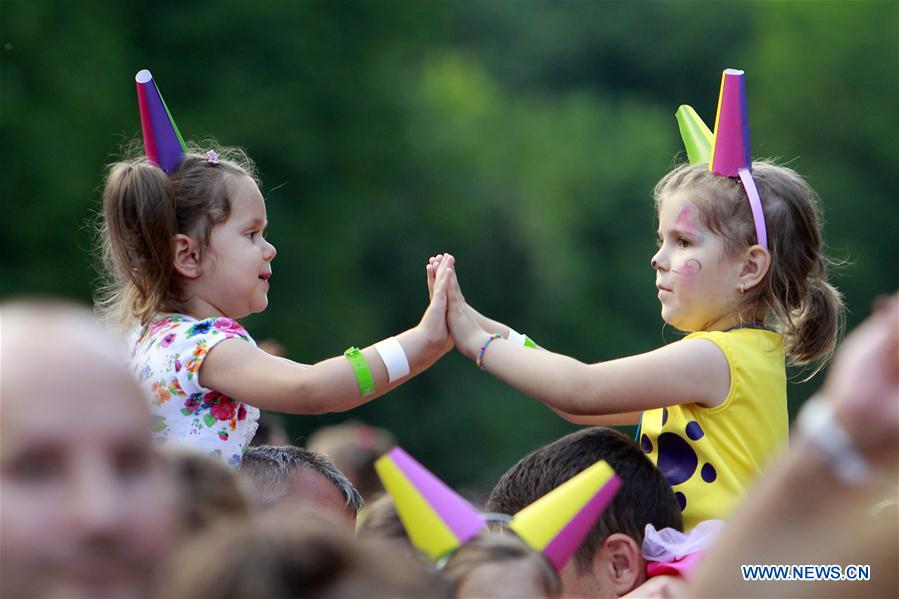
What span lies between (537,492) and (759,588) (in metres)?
1.56

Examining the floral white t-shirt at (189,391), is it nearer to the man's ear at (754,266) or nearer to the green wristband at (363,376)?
the green wristband at (363,376)

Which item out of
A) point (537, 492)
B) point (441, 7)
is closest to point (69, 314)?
point (537, 492)

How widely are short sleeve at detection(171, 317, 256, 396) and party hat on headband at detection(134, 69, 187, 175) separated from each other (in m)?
0.49

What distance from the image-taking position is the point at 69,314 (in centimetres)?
177

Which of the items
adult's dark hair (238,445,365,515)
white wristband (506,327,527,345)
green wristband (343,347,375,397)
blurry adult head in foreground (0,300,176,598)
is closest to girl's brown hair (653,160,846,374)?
white wristband (506,327,527,345)

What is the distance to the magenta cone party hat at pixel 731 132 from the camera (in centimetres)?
388

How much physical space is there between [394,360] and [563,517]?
118 centimetres

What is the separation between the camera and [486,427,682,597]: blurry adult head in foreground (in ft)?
10.9

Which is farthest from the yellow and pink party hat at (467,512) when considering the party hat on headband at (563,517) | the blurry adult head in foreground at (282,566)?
the blurry adult head in foreground at (282,566)

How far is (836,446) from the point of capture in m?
1.63

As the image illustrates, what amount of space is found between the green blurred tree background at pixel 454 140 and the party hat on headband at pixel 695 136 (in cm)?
439

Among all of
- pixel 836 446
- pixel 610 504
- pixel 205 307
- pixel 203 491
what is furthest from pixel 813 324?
pixel 836 446

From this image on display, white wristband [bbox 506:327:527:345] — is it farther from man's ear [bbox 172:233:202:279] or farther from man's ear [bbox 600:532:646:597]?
man's ear [bbox 172:233:202:279]

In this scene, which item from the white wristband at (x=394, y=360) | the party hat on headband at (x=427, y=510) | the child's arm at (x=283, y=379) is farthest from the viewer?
the white wristband at (x=394, y=360)
